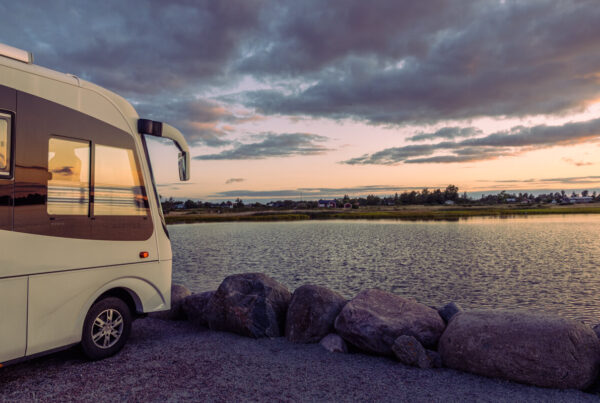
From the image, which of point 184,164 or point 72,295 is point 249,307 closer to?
point 184,164

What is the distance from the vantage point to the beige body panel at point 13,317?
18.3ft

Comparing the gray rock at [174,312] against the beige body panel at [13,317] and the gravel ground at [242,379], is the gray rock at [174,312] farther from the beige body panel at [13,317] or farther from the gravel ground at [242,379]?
the beige body panel at [13,317]

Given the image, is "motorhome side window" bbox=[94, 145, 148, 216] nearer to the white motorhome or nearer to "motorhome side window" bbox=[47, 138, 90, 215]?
the white motorhome

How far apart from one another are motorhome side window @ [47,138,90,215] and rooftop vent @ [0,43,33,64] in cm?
128

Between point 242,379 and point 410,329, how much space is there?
11.2 ft

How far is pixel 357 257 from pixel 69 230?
25.8 meters

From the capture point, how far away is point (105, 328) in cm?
Answer: 720

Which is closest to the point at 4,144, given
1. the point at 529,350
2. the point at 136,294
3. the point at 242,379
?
the point at 136,294

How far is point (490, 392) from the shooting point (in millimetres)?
6004

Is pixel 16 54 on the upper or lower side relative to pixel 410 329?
upper

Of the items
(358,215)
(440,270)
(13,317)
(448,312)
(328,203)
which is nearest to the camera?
(13,317)

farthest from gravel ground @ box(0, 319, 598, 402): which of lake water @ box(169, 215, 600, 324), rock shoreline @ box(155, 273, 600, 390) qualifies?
lake water @ box(169, 215, 600, 324)

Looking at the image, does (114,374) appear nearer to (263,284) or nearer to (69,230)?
(69,230)

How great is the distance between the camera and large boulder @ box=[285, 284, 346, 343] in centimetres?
847
